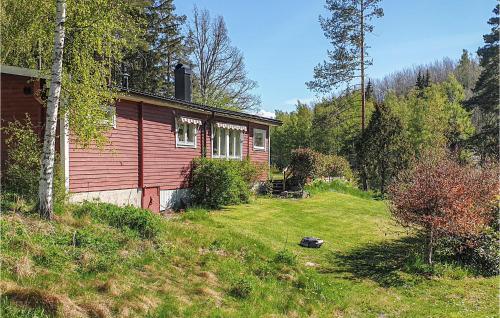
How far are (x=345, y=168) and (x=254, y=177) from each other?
9564mm

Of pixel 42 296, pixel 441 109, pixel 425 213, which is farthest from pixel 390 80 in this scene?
pixel 42 296

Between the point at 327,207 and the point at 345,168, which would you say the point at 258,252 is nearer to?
the point at 327,207

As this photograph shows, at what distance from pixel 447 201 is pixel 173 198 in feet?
29.5

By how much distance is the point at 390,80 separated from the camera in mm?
102625

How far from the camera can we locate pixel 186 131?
15562mm

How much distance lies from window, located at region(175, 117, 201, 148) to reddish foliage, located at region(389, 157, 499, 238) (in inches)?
311

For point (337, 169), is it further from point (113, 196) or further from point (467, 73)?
point (467, 73)

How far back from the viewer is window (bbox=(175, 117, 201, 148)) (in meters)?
14.9

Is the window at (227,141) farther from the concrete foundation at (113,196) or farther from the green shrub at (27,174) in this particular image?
the green shrub at (27,174)

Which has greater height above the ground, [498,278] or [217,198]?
[217,198]

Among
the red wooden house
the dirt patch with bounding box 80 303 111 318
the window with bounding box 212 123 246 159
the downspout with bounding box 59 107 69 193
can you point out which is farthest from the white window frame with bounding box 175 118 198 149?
the dirt patch with bounding box 80 303 111 318

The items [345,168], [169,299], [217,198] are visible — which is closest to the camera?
[169,299]

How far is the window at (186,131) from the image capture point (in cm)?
1488

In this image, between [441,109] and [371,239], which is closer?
[371,239]
